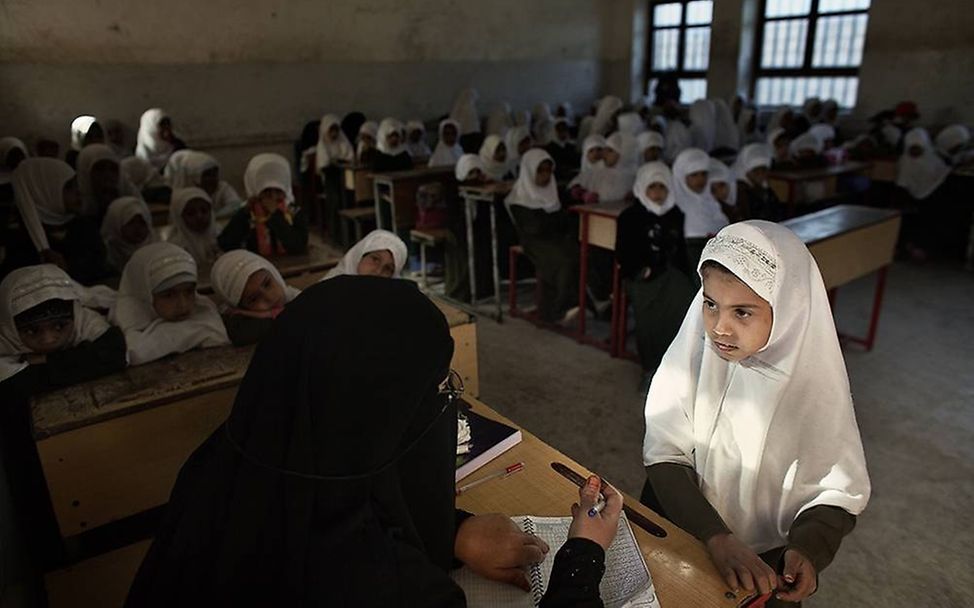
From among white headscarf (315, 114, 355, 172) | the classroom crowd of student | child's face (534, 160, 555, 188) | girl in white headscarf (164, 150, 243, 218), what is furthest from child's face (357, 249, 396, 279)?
white headscarf (315, 114, 355, 172)

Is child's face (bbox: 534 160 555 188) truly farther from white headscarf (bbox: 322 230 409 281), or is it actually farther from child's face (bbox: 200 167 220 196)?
child's face (bbox: 200 167 220 196)

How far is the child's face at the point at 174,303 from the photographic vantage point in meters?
2.23

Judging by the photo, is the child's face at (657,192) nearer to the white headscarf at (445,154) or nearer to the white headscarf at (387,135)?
the white headscarf at (445,154)

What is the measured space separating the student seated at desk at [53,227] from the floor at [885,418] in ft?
7.44

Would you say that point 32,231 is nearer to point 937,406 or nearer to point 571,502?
point 571,502

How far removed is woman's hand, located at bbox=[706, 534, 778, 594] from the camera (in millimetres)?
1079

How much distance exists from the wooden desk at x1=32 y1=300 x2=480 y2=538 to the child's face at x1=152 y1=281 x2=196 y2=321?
0.31 meters

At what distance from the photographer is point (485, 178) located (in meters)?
5.49

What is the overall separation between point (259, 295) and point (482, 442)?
4.44ft

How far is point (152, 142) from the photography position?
22.0 feet

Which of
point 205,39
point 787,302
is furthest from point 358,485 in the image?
point 205,39

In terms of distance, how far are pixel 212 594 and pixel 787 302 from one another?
1.01 meters

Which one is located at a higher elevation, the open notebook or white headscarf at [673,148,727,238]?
white headscarf at [673,148,727,238]

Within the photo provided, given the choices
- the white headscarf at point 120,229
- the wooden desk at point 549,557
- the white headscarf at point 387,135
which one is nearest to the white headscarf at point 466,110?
the white headscarf at point 387,135
